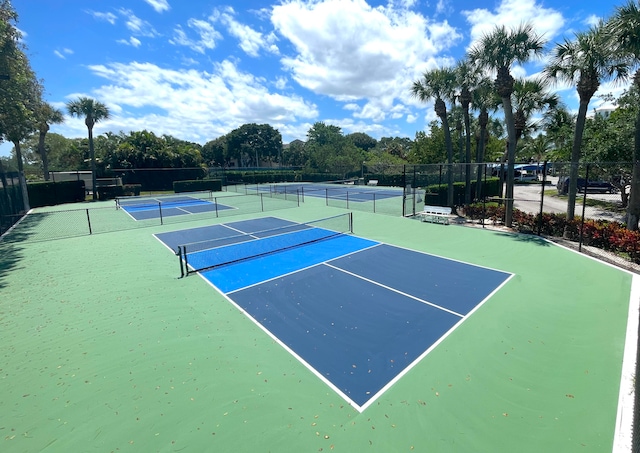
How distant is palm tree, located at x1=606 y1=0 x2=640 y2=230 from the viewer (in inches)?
402

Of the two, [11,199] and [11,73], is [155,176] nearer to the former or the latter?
[11,199]

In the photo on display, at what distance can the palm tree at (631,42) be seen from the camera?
10203mm

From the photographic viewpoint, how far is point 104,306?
773 centimetres

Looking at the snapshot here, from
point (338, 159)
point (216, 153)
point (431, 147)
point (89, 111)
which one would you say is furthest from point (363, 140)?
point (89, 111)

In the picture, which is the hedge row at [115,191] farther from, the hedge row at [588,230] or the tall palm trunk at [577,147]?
the tall palm trunk at [577,147]

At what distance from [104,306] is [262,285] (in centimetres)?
399

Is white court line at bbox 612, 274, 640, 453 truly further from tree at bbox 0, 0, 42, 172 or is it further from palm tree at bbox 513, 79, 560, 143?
tree at bbox 0, 0, 42, 172

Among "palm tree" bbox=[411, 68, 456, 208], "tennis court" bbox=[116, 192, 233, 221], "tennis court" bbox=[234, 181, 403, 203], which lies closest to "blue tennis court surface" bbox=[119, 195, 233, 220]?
"tennis court" bbox=[116, 192, 233, 221]

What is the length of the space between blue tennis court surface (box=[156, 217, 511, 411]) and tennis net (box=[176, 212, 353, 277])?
1.87 ft

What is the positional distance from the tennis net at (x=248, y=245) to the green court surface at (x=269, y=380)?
1.90 m

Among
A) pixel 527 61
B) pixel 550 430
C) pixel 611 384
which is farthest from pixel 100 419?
pixel 527 61

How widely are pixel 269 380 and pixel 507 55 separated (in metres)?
17.5

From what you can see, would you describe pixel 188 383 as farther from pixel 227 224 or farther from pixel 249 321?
pixel 227 224

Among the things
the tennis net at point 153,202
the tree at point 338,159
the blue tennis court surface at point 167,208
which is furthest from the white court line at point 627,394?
the tree at point 338,159
